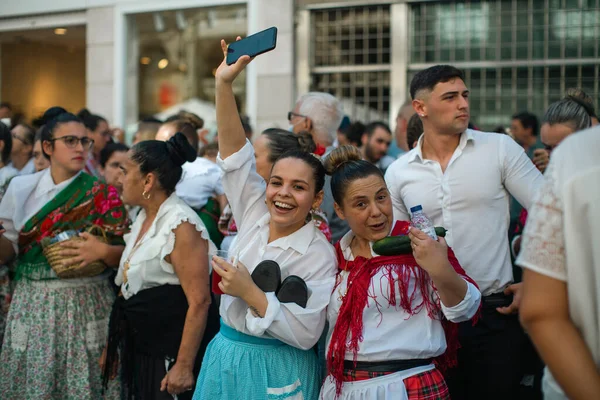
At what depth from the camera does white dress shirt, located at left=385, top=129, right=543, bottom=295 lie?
9.96ft

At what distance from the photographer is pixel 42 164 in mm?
5043

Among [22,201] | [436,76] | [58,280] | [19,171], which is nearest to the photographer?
[436,76]

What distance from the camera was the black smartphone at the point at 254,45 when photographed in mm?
2623

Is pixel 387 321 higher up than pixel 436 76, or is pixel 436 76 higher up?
pixel 436 76

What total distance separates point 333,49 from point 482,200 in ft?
22.2

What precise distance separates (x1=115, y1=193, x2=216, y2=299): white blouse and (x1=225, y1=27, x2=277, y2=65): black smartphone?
995 millimetres

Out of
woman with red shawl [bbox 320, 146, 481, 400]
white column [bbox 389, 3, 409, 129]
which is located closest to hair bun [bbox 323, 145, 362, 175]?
woman with red shawl [bbox 320, 146, 481, 400]

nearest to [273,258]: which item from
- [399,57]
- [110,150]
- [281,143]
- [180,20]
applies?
[281,143]

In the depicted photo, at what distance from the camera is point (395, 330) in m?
2.52

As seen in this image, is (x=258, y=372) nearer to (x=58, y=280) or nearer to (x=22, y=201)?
(x=58, y=280)

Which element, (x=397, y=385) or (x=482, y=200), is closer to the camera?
(x=397, y=385)

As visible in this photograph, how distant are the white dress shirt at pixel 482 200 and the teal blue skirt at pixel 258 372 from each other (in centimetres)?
95

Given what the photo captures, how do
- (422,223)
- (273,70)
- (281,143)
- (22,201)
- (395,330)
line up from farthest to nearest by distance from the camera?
1. (273,70)
2. (22,201)
3. (281,143)
4. (395,330)
5. (422,223)

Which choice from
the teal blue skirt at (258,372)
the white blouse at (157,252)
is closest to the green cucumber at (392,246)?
the teal blue skirt at (258,372)
